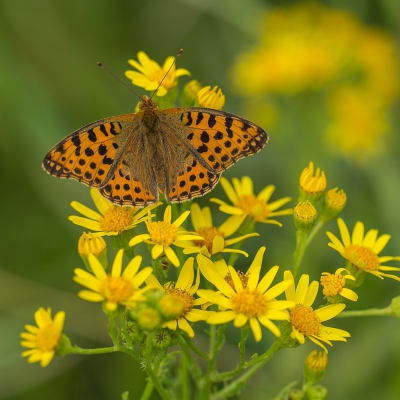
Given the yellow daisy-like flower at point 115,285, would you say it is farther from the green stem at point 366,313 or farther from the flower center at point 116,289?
the green stem at point 366,313

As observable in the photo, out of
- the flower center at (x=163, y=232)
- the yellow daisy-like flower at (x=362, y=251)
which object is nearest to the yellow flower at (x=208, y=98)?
the flower center at (x=163, y=232)

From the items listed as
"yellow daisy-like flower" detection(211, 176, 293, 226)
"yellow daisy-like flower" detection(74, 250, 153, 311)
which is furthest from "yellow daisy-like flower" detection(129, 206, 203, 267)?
"yellow daisy-like flower" detection(211, 176, 293, 226)

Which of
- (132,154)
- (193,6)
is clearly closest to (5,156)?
(132,154)

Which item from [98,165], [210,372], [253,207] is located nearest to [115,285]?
[210,372]

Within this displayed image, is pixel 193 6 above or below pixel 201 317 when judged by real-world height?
above

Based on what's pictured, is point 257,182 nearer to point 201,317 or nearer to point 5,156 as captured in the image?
point 5,156

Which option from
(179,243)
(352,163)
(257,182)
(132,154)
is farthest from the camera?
(352,163)
